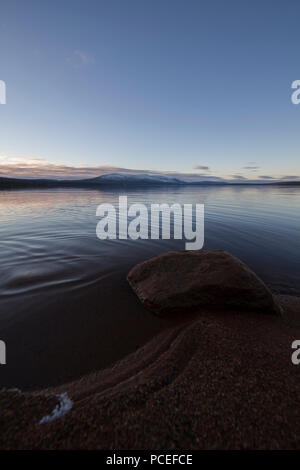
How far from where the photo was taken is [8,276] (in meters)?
4.60

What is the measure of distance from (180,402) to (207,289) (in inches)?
79.4

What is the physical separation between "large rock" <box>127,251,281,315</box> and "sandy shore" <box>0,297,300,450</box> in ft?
2.45

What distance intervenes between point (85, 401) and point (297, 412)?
2.13m

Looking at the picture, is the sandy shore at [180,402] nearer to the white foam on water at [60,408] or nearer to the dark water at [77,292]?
the white foam on water at [60,408]

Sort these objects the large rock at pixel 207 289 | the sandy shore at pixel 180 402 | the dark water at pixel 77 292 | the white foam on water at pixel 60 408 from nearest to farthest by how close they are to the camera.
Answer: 1. the sandy shore at pixel 180 402
2. the white foam on water at pixel 60 408
3. the dark water at pixel 77 292
4. the large rock at pixel 207 289


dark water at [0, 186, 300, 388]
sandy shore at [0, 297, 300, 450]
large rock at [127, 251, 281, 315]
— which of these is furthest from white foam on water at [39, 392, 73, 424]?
large rock at [127, 251, 281, 315]

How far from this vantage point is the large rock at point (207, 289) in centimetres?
337

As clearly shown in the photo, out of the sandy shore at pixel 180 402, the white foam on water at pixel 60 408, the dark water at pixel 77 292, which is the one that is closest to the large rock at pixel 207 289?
the dark water at pixel 77 292

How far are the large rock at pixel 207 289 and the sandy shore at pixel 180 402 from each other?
75cm

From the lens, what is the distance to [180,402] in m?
1.73

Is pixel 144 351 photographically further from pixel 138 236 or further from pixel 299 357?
pixel 138 236

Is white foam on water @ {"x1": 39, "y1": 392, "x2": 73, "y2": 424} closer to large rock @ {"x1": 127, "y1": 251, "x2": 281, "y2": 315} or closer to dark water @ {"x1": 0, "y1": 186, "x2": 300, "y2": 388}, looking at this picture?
dark water @ {"x1": 0, "y1": 186, "x2": 300, "y2": 388}

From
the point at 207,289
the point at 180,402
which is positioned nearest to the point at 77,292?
the point at 207,289

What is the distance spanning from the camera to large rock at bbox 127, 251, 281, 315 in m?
→ 3.37
